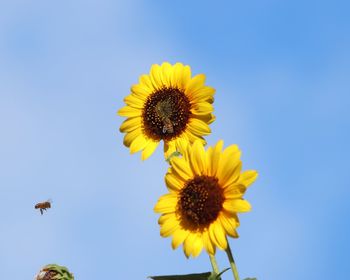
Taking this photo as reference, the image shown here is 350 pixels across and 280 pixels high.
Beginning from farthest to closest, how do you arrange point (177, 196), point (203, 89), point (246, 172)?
point (203, 89)
point (177, 196)
point (246, 172)

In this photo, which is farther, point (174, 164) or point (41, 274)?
point (41, 274)

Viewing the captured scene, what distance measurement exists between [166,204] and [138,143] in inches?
82.6

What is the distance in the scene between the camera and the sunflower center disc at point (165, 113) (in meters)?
8.20

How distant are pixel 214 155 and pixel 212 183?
0.90 feet

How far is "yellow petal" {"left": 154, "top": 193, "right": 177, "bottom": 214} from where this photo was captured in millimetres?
6281

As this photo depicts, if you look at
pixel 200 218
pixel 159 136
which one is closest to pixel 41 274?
pixel 159 136

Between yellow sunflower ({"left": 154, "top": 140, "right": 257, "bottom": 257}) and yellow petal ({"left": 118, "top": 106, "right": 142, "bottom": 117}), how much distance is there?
2194 millimetres

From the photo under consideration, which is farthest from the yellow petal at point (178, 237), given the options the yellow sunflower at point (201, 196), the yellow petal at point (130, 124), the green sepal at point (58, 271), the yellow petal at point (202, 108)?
the green sepal at point (58, 271)

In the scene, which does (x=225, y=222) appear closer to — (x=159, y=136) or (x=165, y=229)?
(x=165, y=229)

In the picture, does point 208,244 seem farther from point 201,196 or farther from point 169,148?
point 169,148

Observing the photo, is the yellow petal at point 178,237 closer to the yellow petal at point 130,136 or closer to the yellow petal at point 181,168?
the yellow petal at point 181,168

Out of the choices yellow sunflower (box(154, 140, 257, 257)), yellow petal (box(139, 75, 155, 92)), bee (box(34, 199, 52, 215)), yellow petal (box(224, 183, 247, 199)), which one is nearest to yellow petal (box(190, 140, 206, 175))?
yellow sunflower (box(154, 140, 257, 257))

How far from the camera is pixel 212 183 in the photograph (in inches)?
243

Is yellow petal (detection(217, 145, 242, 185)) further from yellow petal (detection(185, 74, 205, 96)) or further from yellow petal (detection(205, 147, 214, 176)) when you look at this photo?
yellow petal (detection(185, 74, 205, 96))
